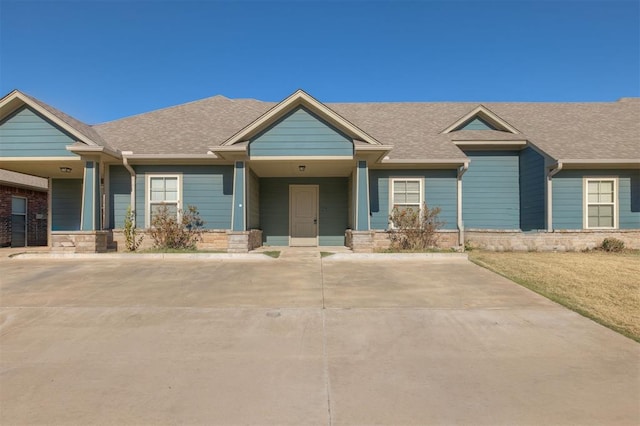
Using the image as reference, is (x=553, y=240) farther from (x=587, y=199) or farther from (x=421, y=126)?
(x=421, y=126)

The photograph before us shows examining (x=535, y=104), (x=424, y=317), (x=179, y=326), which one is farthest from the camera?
(x=535, y=104)

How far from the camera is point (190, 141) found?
13.6 m

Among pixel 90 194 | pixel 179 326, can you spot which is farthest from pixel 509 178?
pixel 90 194

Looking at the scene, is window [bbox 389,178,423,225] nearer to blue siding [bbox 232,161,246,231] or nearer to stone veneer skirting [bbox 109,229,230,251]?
blue siding [bbox 232,161,246,231]

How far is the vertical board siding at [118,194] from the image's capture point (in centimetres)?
1316

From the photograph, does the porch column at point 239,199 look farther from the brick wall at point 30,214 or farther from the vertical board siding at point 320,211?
the brick wall at point 30,214

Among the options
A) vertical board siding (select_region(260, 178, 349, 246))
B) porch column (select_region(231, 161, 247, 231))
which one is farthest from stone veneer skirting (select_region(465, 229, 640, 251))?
porch column (select_region(231, 161, 247, 231))

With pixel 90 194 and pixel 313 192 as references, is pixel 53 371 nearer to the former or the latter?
pixel 90 194

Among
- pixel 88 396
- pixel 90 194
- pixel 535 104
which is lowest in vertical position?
pixel 88 396

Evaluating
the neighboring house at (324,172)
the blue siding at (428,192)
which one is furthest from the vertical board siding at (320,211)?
the blue siding at (428,192)

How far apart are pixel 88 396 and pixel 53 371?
0.80 m

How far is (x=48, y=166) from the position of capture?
13.0 metres

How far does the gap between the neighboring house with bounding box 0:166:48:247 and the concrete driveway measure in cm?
1304

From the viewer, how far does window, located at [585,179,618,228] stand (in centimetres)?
1361
